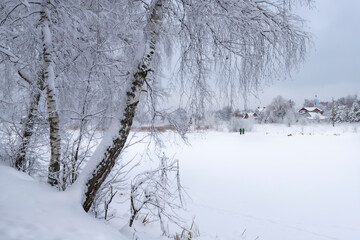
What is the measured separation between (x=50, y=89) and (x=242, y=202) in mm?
5196

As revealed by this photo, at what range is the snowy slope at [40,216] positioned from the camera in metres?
1.50

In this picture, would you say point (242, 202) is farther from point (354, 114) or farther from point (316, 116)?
point (316, 116)

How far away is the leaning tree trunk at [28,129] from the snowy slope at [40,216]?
4.27ft

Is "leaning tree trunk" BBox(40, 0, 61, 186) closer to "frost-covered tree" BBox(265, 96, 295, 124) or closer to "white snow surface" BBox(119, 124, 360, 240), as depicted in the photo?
"white snow surface" BBox(119, 124, 360, 240)

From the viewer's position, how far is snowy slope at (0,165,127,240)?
1.50 meters

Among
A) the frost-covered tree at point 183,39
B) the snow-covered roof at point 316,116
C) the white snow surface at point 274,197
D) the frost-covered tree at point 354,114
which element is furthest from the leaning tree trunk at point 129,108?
the snow-covered roof at point 316,116

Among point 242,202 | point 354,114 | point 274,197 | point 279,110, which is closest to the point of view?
point 242,202

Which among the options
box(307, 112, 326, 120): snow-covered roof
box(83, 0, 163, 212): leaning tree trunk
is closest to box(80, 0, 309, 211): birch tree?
box(83, 0, 163, 212): leaning tree trunk

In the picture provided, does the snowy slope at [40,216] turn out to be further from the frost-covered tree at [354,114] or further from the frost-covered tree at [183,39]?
the frost-covered tree at [354,114]

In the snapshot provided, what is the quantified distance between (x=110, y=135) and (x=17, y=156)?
7.22 ft

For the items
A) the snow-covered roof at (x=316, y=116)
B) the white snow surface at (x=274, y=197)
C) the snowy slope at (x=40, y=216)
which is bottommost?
the white snow surface at (x=274, y=197)

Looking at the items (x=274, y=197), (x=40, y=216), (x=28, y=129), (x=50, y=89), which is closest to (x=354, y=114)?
(x=274, y=197)

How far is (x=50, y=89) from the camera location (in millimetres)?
2393

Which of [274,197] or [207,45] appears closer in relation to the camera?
[207,45]
